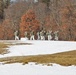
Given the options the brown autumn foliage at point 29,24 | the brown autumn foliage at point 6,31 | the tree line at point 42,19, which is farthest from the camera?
the brown autumn foliage at point 6,31

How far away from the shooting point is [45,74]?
1603 cm

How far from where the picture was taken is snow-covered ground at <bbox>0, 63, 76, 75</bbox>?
53.4 feet

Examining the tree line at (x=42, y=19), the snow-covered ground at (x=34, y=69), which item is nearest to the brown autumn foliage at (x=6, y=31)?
the tree line at (x=42, y=19)

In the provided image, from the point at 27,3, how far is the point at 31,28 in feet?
63.4

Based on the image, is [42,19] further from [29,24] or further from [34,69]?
[34,69]

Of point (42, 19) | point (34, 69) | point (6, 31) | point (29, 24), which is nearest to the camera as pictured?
point (34, 69)

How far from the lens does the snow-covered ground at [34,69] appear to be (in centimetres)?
1627

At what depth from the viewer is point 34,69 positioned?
56.2 feet

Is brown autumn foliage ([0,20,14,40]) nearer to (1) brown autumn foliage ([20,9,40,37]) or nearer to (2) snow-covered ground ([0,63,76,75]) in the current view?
(1) brown autumn foliage ([20,9,40,37])

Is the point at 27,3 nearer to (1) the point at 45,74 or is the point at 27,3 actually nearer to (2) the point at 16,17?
(2) the point at 16,17

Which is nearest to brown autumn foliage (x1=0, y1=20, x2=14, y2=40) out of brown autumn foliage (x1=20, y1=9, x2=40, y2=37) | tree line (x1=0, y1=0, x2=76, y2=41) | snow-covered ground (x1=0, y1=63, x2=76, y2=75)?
tree line (x1=0, y1=0, x2=76, y2=41)

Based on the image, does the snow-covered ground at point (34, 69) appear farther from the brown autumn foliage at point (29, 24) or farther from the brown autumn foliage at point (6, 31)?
the brown autumn foliage at point (6, 31)

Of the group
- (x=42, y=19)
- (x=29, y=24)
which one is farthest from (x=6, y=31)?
(x=29, y=24)

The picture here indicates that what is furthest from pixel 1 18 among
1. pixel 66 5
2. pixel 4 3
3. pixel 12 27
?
pixel 66 5
